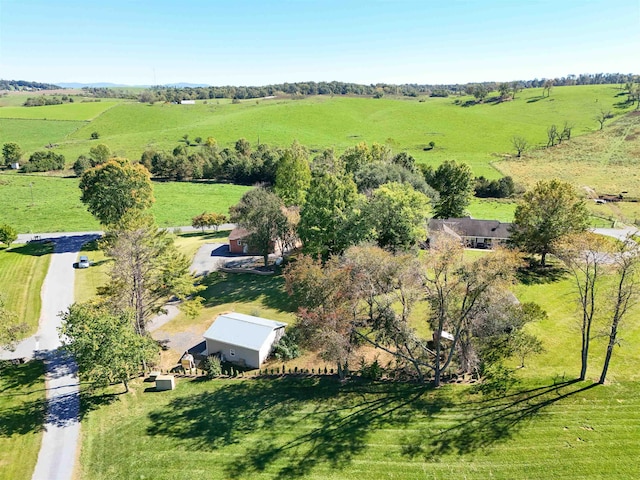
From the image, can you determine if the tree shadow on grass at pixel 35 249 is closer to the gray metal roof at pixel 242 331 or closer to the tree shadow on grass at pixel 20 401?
the tree shadow on grass at pixel 20 401

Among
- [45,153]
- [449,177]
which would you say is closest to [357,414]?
[449,177]

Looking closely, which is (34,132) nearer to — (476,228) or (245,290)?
(245,290)

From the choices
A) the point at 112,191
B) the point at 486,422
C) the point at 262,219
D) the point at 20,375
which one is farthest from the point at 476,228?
the point at 20,375

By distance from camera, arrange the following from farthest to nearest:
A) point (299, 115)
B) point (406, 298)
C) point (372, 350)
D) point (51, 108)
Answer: point (51, 108) < point (299, 115) < point (372, 350) < point (406, 298)

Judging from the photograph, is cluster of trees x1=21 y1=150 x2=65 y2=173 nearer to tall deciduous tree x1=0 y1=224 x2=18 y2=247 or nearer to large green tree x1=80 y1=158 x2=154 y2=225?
tall deciduous tree x1=0 y1=224 x2=18 y2=247

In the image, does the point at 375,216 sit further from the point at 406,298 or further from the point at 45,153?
the point at 45,153

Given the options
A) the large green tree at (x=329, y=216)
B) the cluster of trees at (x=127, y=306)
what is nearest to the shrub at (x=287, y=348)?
the cluster of trees at (x=127, y=306)
